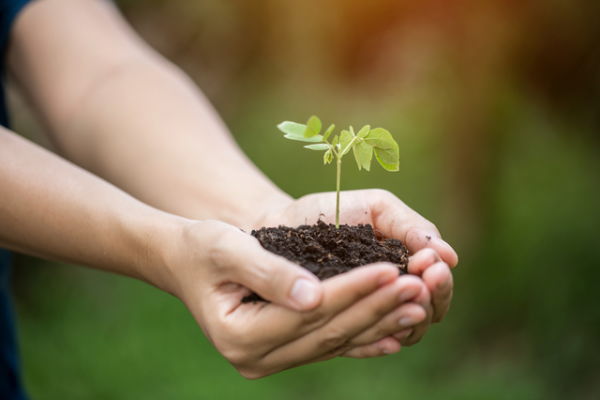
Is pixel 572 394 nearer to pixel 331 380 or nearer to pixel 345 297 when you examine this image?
pixel 331 380

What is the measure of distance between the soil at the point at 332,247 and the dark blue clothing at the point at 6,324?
103 centimetres

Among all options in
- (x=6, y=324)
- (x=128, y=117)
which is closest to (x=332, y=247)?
(x=128, y=117)

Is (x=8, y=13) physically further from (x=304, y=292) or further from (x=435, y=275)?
(x=435, y=275)

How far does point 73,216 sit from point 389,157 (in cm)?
82

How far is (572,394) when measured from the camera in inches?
135

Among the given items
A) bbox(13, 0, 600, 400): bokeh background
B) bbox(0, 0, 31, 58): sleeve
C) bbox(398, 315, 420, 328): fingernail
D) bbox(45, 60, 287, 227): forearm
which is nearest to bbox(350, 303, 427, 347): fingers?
bbox(398, 315, 420, 328): fingernail

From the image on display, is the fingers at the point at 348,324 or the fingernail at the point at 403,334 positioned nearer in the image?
the fingers at the point at 348,324

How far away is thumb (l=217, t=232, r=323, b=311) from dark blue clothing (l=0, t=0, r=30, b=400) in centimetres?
114

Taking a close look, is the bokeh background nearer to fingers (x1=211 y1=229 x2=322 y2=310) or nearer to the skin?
the skin

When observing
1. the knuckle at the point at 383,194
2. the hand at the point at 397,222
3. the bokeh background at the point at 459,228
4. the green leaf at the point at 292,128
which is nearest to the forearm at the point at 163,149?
the hand at the point at 397,222

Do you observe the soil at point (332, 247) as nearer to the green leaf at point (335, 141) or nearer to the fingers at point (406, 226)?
the fingers at point (406, 226)

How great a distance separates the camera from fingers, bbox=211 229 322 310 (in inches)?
45.5

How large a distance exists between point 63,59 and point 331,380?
2.33 meters

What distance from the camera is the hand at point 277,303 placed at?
117cm
